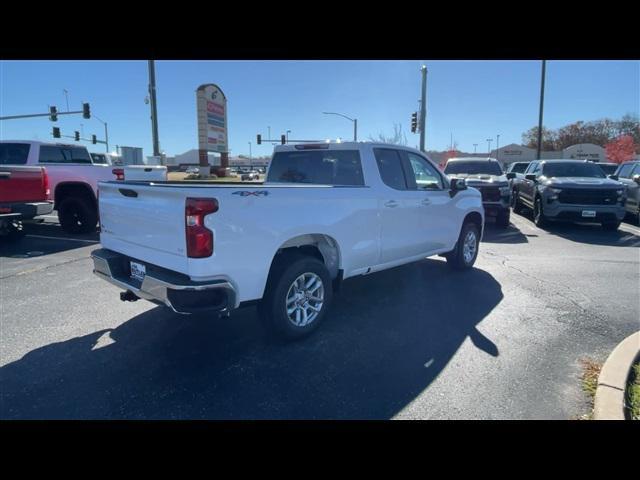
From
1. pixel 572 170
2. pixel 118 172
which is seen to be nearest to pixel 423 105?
pixel 572 170

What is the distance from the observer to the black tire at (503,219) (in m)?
11.2

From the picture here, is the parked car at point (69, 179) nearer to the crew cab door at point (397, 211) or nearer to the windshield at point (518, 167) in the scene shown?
the crew cab door at point (397, 211)

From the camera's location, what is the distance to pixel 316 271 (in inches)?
158

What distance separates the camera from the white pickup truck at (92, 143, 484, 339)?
3143 millimetres

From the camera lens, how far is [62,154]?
1041 cm

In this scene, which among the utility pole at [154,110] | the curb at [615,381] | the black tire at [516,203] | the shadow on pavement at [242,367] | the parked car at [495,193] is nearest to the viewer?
the curb at [615,381]

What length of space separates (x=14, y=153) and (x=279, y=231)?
382 inches

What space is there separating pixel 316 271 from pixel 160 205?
5.13ft

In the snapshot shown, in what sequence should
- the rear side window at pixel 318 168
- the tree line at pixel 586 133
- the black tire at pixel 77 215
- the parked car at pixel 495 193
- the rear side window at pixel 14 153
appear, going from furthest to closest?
the tree line at pixel 586 133 → the parked car at pixel 495 193 → the rear side window at pixel 14 153 → the black tire at pixel 77 215 → the rear side window at pixel 318 168

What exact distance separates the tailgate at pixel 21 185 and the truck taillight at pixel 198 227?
6.73m

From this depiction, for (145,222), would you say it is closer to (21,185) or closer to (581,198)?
(21,185)

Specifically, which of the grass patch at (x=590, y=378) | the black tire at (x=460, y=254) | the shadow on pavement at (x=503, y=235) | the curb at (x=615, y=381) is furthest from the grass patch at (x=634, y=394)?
the shadow on pavement at (x=503, y=235)

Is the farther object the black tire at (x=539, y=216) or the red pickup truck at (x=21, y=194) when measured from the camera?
the black tire at (x=539, y=216)
